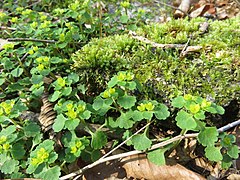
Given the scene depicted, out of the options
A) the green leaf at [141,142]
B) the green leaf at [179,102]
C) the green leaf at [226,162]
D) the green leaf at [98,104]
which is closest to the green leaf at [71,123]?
the green leaf at [98,104]

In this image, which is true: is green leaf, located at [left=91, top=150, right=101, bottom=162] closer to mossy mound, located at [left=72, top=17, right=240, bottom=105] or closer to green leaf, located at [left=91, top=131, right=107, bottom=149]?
green leaf, located at [left=91, top=131, right=107, bottom=149]

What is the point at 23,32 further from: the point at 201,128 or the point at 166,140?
the point at 201,128

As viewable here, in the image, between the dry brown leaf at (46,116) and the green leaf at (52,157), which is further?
the dry brown leaf at (46,116)

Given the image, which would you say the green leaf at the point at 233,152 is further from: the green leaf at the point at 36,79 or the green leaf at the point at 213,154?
the green leaf at the point at 36,79

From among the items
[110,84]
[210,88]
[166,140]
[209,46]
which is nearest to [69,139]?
[110,84]

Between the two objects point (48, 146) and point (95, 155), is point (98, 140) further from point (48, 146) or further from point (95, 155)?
point (48, 146)

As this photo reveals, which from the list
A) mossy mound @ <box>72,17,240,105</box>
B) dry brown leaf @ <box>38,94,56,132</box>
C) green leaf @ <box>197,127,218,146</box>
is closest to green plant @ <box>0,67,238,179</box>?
green leaf @ <box>197,127,218,146</box>
